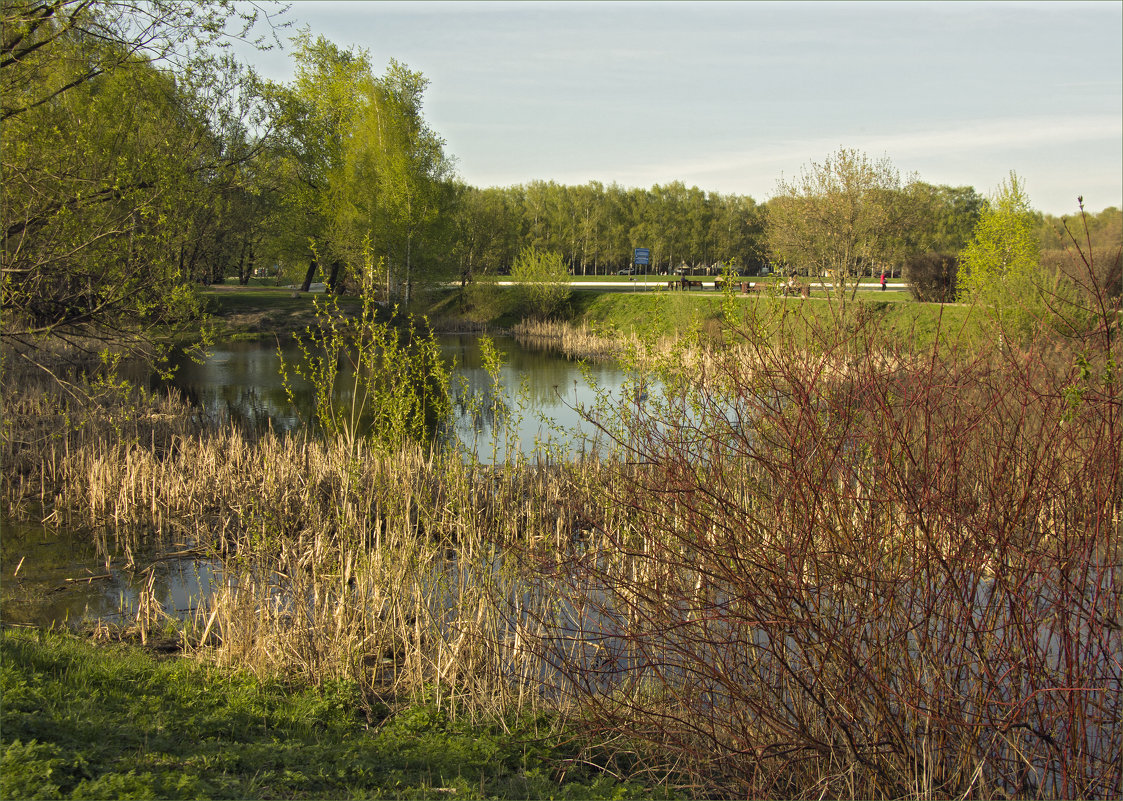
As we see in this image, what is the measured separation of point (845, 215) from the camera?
30328mm

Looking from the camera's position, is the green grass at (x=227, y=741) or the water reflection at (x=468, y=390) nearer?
the green grass at (x=227, y=741)

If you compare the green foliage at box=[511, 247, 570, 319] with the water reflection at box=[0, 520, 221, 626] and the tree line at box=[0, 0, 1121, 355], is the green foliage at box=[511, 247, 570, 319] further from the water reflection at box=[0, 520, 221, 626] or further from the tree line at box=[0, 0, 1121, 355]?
the water reflection at box=[0, 520, 221, 626]

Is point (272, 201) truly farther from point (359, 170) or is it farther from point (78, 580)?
point (78, 580)

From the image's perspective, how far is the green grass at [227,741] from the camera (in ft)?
12.8

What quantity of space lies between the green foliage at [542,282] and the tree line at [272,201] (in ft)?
12.0

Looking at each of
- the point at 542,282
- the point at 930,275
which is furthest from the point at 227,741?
the point at 930,275

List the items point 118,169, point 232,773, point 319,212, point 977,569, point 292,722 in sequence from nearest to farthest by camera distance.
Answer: point 977,569 < point 232,773 < point 292,722 < point 118,169 < point 319,212

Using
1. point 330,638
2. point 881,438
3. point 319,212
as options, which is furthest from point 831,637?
point 319,212

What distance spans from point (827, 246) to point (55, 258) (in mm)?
27140

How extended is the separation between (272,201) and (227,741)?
37253mm

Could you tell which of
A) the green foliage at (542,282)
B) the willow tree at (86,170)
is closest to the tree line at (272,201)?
the willow tree at (86,170)

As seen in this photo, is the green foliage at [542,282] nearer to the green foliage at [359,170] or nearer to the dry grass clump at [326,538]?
the green foliage at [359,170]

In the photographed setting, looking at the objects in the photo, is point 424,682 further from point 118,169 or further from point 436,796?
point 118,169

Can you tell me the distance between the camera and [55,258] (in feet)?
31.1
